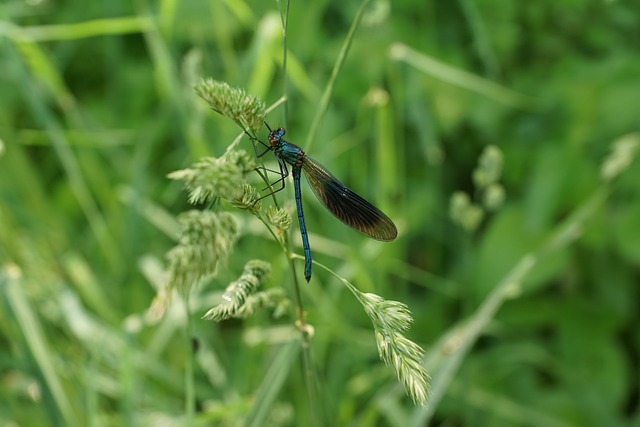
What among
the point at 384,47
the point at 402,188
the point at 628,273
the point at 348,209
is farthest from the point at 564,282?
the point at 348,209

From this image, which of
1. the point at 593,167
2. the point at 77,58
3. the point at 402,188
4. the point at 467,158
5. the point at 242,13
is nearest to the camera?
the point at 242,13

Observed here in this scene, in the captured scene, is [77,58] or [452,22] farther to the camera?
[77,58]

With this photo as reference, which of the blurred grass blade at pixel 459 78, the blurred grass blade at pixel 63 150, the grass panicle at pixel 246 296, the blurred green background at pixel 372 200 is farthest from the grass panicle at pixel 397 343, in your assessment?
the blurred grass blade at pixel 63 150

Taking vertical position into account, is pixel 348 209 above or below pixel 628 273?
below

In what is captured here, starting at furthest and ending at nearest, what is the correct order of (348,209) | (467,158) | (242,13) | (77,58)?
(77,58)
(467,158)
(242,13)
(348,209)

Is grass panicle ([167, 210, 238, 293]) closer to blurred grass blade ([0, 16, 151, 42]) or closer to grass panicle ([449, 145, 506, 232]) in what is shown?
grass panicle ([449, 145, 506, 232])

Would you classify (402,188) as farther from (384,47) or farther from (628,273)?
(628,273)

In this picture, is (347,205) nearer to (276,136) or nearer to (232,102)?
(276,136)
